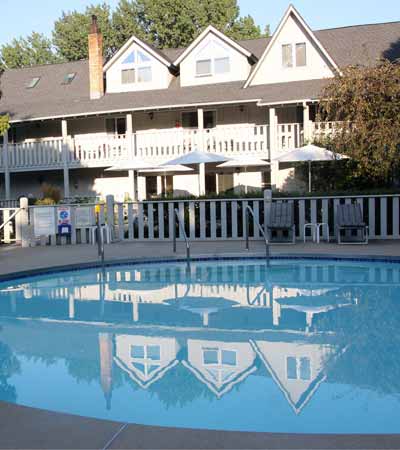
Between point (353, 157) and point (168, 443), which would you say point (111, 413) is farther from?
point (353, 157)

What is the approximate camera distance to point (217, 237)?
1539 centimetres

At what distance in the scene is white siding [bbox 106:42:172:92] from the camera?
2580 centimetres

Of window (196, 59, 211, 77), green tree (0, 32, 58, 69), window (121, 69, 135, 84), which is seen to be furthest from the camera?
green tree (0, 32, 58, 69)

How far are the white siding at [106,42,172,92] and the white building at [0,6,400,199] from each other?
47 mm

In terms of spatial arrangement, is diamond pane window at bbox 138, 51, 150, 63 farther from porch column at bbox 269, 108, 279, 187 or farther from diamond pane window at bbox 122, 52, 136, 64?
porch column at bbox 269, 108, 279, 187

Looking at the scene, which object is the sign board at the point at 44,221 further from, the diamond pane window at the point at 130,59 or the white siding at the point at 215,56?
the diamond pane window at the point at 130,59

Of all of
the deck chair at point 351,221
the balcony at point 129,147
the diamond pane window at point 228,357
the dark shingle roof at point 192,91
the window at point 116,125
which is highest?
the dark shingle roof at point 192,91

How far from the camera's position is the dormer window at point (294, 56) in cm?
2297

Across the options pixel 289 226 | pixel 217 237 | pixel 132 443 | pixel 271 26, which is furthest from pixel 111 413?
pixel 271 26

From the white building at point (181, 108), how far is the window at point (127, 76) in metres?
0.05

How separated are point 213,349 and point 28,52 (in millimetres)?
51552

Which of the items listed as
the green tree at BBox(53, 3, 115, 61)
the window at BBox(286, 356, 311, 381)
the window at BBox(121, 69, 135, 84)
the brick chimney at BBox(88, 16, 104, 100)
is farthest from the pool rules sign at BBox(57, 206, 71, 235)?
the green tree at BBox(53, 3, 115, 61)

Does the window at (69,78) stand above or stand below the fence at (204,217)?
above

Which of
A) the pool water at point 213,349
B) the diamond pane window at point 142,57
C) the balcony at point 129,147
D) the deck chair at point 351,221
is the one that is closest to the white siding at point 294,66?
the balcony at point 129,147
